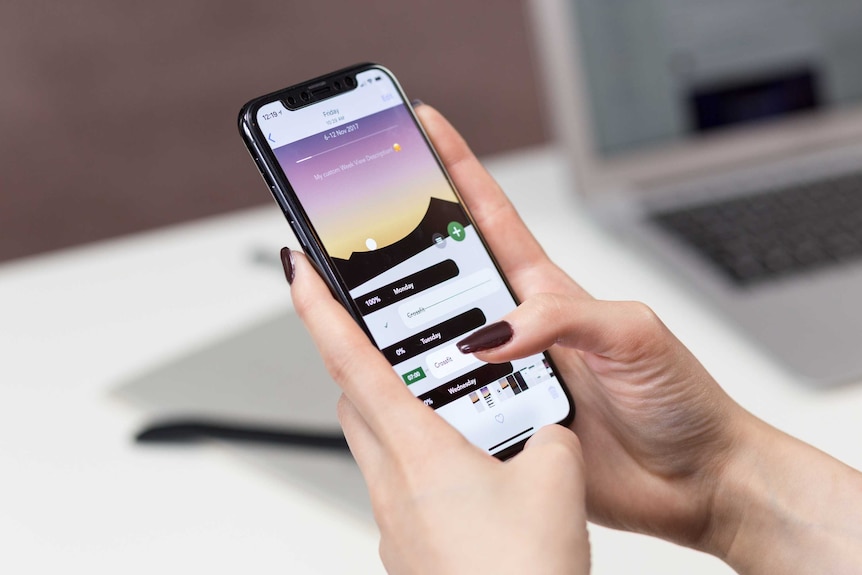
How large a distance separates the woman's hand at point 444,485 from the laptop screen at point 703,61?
59cm

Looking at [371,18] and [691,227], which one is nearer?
[691,227]

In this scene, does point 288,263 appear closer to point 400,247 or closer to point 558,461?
point 400,247

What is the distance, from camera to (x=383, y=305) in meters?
0.50

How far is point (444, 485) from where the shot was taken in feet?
1.25

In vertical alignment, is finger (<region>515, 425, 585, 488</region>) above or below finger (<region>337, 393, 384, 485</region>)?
below

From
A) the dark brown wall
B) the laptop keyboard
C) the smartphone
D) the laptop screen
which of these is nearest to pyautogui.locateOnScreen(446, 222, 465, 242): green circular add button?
the smartphone

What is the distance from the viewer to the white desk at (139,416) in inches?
22.9

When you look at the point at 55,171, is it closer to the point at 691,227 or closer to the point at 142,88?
the point at 142,88

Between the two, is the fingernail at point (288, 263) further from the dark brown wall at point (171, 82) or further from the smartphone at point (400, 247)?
the dark brown wall at point (171, 82)

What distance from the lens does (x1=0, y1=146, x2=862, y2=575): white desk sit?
58cm

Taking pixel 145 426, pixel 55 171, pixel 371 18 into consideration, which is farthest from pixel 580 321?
pixel 55 171

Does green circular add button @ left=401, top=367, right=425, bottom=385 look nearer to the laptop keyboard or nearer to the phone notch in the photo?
the phone notch

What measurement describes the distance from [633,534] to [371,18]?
5.04 feet

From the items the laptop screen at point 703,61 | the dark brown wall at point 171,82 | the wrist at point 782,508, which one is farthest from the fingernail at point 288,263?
the dark brown wall at point 171,82
